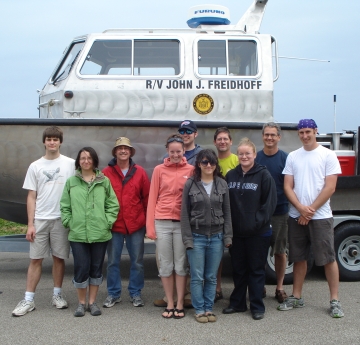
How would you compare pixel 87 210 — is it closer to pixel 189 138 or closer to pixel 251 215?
pixel 189 138

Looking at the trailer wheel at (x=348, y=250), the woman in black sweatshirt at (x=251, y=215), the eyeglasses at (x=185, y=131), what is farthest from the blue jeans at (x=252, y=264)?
the trailer wheel at (x=348, y=250)

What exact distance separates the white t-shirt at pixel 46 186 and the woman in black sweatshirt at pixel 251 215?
1.56 metres

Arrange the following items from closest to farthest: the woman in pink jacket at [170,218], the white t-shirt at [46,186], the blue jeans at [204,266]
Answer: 1. the blue jeans at [204,266]
2. the woman in pink jacket at [170,218]
3. the white t-shirt at [46,186]

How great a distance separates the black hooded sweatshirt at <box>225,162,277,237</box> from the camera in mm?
4488

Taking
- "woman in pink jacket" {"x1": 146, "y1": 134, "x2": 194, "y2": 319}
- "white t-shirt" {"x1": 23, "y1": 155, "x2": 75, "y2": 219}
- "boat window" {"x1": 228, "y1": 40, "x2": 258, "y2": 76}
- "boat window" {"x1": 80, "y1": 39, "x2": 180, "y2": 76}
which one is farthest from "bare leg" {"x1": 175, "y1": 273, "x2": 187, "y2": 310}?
"boat window" {"x1": 228, "y1": 40, "x2": 258, "y2": 76}

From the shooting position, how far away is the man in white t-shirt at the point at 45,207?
Answer: 187 inches

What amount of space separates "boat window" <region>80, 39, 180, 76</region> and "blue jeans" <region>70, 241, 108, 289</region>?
8.08 ft

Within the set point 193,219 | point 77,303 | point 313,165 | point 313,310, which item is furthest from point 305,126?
point 77,303

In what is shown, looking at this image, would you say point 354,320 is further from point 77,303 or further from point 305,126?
point 77,303

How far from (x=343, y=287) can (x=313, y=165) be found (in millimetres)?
1853

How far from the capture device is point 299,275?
4.92 metres

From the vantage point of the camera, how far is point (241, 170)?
4629mm

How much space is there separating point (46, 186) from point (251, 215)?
1.89 meters

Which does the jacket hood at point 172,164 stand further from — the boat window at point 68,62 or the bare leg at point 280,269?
the boat window at point 68,62
